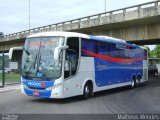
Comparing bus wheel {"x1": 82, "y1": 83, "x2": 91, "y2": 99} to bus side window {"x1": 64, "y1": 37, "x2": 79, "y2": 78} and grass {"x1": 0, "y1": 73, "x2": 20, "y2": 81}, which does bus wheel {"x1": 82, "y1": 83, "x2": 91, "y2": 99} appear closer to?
bus side window {"x1": 64, "y1": 37, "x2": 79, "y2": 78}

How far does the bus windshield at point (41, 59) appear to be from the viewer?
1512 cm

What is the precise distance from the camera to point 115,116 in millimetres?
11711

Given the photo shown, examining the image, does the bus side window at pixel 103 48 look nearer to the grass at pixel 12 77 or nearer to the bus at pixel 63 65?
the bus at pixel 63 65

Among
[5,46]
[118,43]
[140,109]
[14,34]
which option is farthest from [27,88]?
[5,46]

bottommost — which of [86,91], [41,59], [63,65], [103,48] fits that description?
[86,91]

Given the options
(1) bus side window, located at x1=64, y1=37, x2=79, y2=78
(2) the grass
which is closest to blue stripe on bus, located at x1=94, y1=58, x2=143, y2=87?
(1) bus side window, located at x1=64, y1=37, x2=79, y2=78

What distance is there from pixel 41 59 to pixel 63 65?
1.03 meters

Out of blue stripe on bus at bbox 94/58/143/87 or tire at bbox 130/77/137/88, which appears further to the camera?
tire at bbox 130/77/137/88

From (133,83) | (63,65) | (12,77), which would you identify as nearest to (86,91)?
(63,65)

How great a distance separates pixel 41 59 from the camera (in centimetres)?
1538

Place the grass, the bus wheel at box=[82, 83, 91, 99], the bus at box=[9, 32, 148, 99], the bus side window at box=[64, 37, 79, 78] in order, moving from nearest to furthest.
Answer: the bus at box=[9, 32, 148, 99] < the bus side window at box=[64, 37, 79, 78] < the bus wheel at box=[82, 83, 91, 99] < the grass

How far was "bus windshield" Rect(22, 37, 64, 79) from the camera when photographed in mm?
15125

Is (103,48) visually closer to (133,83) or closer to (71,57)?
(71,57)

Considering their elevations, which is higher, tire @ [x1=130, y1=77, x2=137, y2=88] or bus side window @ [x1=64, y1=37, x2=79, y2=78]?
bus side window @ [x1=64, y1=37, x2=79, y2=78]
